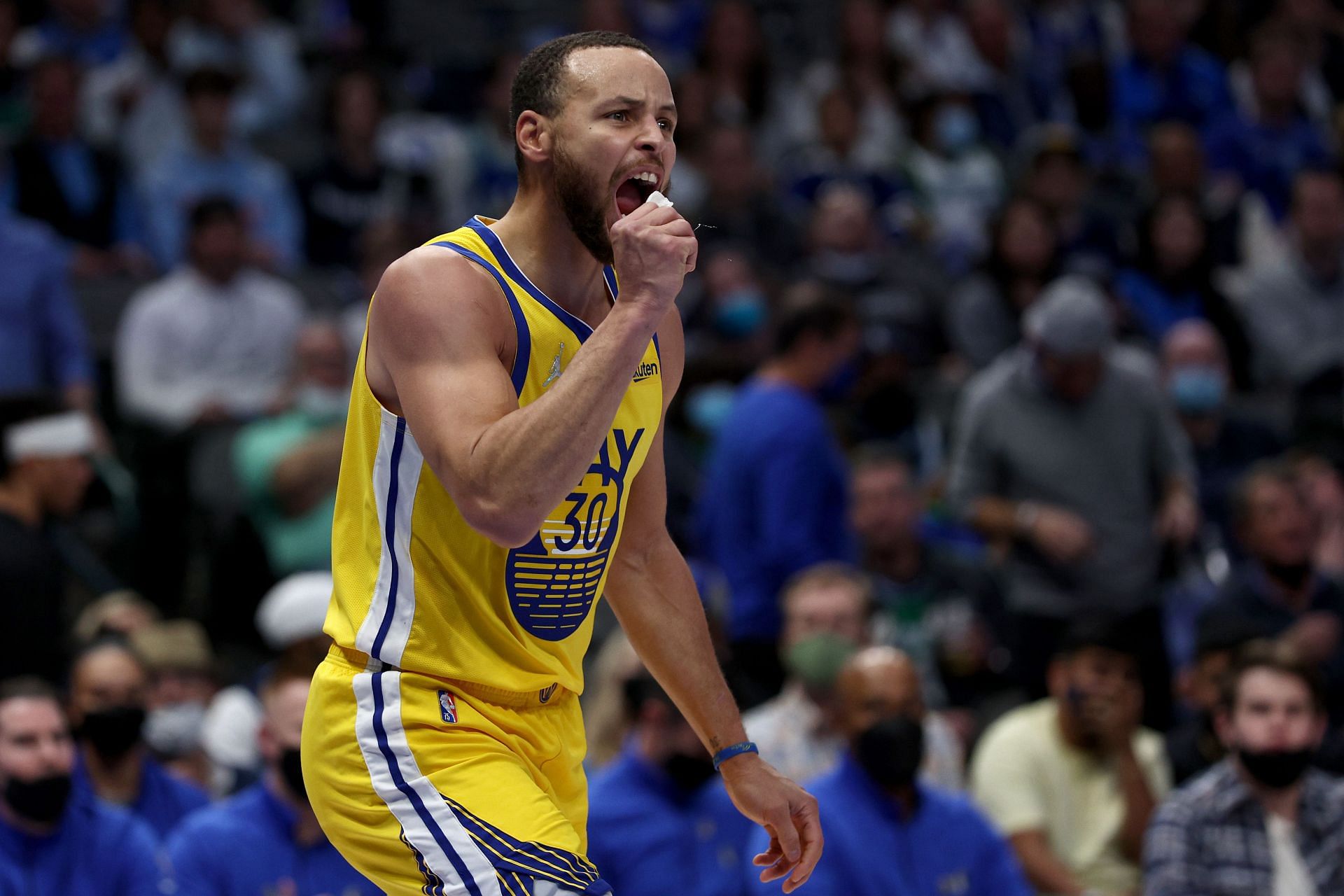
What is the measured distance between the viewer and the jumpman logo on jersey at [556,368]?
10.0 feet

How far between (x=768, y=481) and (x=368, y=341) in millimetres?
4884

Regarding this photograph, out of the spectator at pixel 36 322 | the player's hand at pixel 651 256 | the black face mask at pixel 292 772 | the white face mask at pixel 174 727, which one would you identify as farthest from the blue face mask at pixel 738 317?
the player's hand at pixel 651 256

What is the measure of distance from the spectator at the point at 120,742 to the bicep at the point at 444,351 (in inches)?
143

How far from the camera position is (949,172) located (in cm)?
1207

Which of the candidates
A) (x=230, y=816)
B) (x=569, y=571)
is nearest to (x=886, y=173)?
(x=230, y=816)

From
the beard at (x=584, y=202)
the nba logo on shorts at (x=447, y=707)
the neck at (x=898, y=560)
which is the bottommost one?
the neck at (x=898, y=560)

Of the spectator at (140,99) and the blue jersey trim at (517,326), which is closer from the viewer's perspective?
the blue jersey trim at (517,326)

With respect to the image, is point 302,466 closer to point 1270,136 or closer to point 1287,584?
point 1287,584

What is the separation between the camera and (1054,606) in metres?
7.85

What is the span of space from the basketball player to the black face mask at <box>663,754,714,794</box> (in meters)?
3.08

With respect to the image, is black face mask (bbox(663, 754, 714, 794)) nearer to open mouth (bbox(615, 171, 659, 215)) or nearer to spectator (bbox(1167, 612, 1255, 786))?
spectator (bbox(1167, 612, 1255, 786))

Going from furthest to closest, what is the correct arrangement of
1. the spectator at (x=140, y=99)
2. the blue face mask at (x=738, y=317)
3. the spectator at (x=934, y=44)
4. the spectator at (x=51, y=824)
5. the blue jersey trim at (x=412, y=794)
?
the spectator at (x=934, y=44), the spectator at (x=140, y=99), the blue face mask at (x=738, y=317), the spectator at (x=51, y=824), the blue jersey trim at (x=412, y=794)

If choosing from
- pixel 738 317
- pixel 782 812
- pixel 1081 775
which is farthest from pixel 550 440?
pixel 738 317

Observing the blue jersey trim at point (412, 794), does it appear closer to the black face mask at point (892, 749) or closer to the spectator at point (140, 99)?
the black face mask at point (892, 749)
